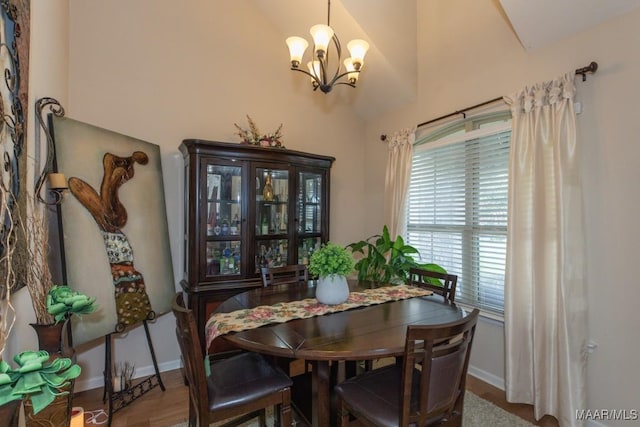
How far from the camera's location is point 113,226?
2.37m

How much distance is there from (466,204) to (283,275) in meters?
1.81

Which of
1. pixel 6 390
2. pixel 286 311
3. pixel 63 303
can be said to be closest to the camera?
pixel 6 390

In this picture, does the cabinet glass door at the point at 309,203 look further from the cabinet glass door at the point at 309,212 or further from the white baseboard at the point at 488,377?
the white baseboard at the point at 488,377

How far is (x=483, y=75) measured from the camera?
2.77 metres

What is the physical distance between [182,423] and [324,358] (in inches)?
59.7

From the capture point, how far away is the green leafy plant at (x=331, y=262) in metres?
1.95

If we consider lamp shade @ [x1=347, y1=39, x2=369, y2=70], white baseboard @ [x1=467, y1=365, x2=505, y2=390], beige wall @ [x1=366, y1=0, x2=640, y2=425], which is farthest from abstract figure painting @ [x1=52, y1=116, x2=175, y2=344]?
beige wall @ [x1=366, y1=0, x2=640, y2=425]

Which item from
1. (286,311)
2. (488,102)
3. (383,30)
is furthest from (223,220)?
(488,102)

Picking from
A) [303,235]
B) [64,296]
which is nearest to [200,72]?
[303,235]

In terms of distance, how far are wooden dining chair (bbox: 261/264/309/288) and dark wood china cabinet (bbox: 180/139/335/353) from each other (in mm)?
386

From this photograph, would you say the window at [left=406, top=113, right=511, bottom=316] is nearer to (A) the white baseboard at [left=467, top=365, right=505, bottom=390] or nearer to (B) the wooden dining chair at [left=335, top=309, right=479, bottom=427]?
(A) the white baseboard at [left=467, top=365, right=505, bottom=390]

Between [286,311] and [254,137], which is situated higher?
[254,137]

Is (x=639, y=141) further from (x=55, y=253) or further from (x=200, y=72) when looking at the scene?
(x=55, y=253)

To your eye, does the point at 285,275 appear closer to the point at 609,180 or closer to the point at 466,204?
the point at 466,204
